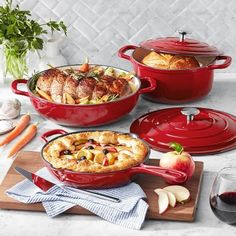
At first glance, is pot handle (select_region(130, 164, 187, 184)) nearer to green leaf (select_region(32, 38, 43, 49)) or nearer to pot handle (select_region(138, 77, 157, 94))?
pot handle (select_region(138, 77, 157, 94))

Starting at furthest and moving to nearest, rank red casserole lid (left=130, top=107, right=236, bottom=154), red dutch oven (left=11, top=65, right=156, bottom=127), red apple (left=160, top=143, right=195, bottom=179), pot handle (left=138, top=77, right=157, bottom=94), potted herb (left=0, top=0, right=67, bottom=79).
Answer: potted herb (left=0, top=0, right=67, bottom=79) < pot handle (left=138, top=77, right=157, bottom=94) < red dutch oven (left=11, top=65, right=156, bottom=127) < red casserole lid (left=130, top=107, right=236, bottom=154) < red apple (left=160, top=143, right=195, bottom=179)

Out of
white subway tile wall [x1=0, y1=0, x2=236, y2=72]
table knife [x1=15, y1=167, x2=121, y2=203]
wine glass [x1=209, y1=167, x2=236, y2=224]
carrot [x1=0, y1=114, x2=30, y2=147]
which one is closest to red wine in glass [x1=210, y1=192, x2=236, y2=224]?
wine glass [x1=209, y1=167, x2=236, y2=224]

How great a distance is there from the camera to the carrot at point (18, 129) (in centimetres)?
255

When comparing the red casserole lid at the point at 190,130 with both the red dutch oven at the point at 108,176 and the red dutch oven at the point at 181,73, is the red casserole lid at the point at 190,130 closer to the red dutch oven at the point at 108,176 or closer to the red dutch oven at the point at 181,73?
the red dutch oven at the point at 181,73

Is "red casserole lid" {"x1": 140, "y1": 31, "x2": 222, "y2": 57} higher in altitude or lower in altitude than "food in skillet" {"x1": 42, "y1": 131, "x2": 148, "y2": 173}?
higher

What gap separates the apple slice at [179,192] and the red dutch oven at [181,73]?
728 mm

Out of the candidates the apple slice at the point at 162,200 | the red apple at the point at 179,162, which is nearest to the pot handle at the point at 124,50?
the red apple at the point at 179,162

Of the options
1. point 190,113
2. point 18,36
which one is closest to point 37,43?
point 18,36

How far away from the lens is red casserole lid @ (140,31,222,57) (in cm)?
278

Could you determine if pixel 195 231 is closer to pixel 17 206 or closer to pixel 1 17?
pixel 17 206

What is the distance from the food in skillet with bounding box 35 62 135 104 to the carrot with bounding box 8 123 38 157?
0.12 m

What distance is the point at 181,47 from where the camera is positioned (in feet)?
9.21

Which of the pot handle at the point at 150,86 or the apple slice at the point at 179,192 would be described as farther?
the pot handle at the point at 150,86

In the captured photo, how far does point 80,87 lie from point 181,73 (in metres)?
0.40
